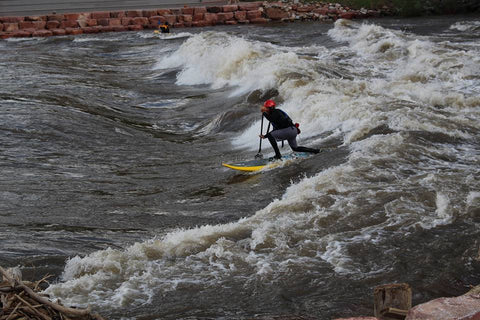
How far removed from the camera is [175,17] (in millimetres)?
38500

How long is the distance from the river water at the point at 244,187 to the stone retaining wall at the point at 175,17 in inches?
585

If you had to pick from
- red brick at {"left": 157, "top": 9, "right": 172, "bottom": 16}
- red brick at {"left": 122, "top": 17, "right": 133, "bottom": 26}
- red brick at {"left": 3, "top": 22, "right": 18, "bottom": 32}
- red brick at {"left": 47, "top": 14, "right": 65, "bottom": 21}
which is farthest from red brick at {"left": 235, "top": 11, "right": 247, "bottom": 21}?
red brick at {"left": 3, "top": 22, "right": 18, "bottom": 32}

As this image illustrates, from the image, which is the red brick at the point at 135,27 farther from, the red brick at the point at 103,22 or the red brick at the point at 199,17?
the red brick at the point at 199,17

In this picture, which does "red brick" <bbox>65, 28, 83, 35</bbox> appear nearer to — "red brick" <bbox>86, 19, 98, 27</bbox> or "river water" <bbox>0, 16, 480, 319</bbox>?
"red brick" <bbox>86, 19, 98, 27</bbox>

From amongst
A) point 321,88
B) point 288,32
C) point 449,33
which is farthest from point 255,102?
point 288,32

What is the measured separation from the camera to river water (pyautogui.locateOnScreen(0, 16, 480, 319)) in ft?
25.5

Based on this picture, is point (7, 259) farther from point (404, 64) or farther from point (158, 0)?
point (158, 0)

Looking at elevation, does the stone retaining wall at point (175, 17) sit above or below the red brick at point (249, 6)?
below

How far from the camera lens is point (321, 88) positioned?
17.1m

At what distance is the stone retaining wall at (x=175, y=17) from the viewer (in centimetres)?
3747

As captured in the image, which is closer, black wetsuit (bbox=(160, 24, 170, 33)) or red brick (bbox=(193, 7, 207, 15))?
black wetsuit (bbox=(160, 24, 170, 33))

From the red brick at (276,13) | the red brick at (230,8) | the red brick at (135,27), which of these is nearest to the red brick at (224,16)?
the red brick at (230,8)

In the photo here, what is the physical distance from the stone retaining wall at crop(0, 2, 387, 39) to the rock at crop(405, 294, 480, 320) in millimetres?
32318

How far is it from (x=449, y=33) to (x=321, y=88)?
12.3m
